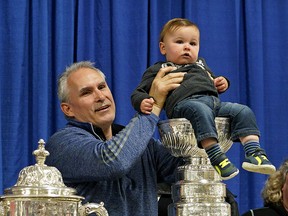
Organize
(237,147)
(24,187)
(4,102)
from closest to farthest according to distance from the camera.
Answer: (24,187) → (4,102) → (237,147)

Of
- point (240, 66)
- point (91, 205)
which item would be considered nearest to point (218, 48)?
point (240, 66)

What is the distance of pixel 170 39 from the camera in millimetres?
2277

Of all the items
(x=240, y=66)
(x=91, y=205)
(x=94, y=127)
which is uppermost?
(x=240, y=66)

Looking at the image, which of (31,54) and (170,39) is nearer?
(170,39)

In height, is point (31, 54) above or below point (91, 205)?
above

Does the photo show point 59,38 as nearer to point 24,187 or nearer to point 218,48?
point 218,48

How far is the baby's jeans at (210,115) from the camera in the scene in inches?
76.7

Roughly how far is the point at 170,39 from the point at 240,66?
1276 mm

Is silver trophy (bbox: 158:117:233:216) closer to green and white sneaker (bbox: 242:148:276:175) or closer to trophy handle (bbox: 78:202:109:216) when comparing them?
green and white sneaker (bbox: 242:148:276:175)

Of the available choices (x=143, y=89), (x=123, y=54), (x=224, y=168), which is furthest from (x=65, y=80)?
(x=123, y=54)

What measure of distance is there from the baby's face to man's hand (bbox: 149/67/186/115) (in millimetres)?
99

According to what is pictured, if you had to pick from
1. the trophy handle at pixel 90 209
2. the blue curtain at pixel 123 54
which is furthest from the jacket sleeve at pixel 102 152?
the blue curtain at pixel 123 54

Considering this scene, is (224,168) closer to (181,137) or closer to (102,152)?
(181,137)

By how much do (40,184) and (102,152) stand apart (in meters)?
0.45
